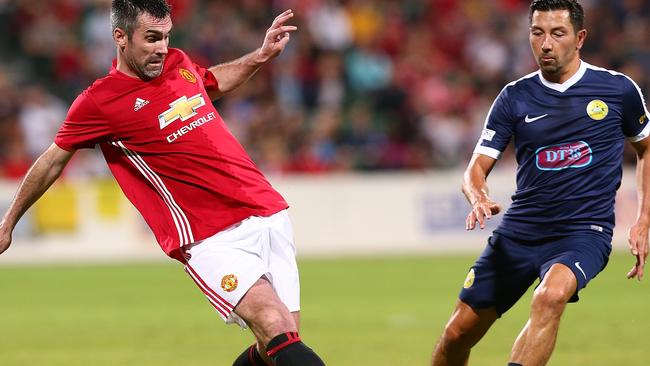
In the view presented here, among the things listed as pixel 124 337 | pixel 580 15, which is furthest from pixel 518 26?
pixel 580 15

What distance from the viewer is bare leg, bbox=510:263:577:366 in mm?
6086

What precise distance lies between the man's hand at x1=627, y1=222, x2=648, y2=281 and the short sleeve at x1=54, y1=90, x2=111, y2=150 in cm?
303

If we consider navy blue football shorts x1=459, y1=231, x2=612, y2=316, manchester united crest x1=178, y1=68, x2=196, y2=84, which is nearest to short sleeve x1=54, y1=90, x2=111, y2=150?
manchester united crest x1=178, y1=68, x2=196, y2=84

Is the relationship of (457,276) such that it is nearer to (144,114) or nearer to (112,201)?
(112,201)

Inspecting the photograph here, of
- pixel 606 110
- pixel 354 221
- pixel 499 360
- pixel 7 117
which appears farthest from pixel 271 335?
pixel 7 117

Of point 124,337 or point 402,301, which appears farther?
point 402,301

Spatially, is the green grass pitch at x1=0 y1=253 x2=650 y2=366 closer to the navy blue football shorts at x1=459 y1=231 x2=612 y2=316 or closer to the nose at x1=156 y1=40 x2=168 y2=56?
the navy blue football shorts at x1=459 y1=231 x2=612 y2=316

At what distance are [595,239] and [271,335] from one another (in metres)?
1.98

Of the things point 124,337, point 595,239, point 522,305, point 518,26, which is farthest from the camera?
point 518,26

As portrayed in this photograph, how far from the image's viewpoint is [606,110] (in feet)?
22.1

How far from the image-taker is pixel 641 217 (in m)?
6.79

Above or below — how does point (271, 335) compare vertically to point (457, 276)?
above

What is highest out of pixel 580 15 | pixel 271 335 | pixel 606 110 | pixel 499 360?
pixel 580 15

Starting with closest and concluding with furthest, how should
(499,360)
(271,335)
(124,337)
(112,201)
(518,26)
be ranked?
1. (271,335)
2. (499,360)
3. (124,337)
4. (112,201)
5. (518,26)
